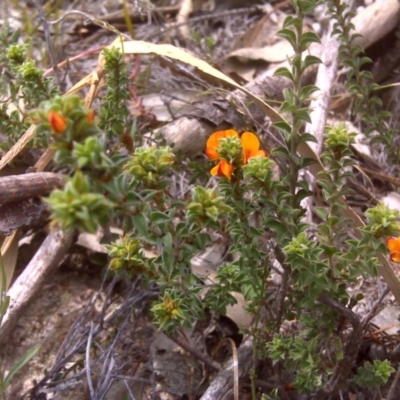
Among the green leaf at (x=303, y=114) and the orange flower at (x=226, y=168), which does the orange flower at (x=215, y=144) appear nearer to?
the orange flower at (x=226, y=168)

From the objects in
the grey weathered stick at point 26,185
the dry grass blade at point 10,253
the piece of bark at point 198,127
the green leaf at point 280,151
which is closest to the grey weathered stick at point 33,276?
the dry grass blade at point 10,253

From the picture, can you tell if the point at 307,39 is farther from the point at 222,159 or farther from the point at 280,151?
the point at 222,159

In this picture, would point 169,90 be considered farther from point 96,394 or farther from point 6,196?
point 96,394

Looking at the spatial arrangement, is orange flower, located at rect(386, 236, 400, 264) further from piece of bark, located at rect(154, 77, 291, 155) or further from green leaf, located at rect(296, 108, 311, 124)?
piece of bark, located at rect(154, 77, 291, 155)

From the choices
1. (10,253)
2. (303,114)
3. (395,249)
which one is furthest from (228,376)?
(10,253)

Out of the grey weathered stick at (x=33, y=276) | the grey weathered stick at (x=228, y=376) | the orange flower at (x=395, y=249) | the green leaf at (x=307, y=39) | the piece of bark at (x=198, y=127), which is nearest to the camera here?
the orange flower at (x=395, y=249)

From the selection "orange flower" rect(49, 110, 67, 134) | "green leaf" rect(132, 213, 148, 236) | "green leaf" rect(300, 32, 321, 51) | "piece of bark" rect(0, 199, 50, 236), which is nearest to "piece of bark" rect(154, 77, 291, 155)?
"piece of bark" rect(0, 199, 50, 236)
